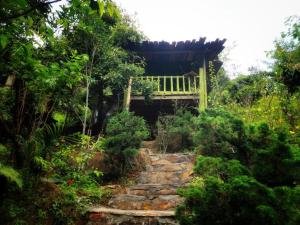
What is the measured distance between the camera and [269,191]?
2205 millimetres

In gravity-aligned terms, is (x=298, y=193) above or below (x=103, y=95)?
below

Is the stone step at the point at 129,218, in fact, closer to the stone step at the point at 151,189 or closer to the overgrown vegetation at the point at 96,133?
the overgrown vegetation at the point at 96,133

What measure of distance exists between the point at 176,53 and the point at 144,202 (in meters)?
8.29

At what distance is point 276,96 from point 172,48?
5.40m

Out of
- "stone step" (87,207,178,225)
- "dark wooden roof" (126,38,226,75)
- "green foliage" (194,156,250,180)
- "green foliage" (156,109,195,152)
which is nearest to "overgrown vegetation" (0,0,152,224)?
"stone step" (87,207,178,225)

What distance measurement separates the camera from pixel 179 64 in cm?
1394

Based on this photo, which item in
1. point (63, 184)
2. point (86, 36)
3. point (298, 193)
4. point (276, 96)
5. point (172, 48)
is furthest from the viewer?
point (172, 48)

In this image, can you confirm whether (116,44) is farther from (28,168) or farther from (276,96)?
(28,168)

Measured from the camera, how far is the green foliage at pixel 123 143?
23.0ft

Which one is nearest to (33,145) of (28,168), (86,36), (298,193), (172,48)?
(28,168)

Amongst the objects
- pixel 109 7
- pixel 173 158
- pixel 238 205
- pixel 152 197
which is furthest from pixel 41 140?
pixel 173 158

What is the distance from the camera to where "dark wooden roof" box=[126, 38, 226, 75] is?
476 inches

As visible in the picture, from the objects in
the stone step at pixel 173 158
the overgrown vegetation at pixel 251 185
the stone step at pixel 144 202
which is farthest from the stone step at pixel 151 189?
the overgrown vegetation at pixel 251 185

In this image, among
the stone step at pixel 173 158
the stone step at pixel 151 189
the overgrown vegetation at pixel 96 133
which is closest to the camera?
the overgrown vegetation at pixel 96 133
